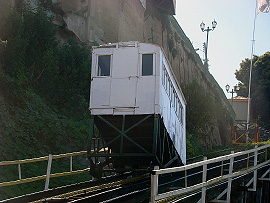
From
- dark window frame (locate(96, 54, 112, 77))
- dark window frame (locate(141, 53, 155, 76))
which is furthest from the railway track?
dark window frame (locate(96, 54, 112, 77))

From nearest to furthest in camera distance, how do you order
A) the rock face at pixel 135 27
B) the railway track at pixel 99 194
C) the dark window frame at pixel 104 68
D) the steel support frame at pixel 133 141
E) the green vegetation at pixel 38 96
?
the railway track at pixel 99 194
the steel support frame at pixel 133 141
the dark window frame at pixel 104 68
the green vegetation at pixel 38 96
the rock face at pixel 135 27

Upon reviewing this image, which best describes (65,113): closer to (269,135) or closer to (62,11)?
(62,11)

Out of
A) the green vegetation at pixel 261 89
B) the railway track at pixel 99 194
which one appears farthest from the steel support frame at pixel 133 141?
the green vegetation at pixel 261 89

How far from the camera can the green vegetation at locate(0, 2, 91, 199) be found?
1398cm

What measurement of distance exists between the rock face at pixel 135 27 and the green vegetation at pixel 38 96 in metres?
3.45

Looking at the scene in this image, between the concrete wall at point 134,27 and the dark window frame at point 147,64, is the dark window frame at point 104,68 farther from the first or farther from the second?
the concrete wall at point 134,27

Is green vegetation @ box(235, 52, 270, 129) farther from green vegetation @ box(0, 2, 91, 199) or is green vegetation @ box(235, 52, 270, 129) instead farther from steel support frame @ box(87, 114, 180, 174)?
steel support frame @ box(87, 114, 180, 174)

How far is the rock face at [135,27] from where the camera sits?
26.9 m

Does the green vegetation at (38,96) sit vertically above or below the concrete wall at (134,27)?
below

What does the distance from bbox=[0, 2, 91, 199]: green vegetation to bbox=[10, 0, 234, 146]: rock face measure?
11.3 ft

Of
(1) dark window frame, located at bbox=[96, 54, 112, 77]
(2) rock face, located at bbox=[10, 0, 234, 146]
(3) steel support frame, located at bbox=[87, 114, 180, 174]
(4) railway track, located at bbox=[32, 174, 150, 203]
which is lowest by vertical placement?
(4) railway track, located at bbox=[32, 174, 150, 203]

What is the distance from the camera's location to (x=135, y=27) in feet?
116

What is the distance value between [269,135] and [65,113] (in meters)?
41.2

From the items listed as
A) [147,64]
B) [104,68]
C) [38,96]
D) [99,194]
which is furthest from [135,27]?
[99,194]
